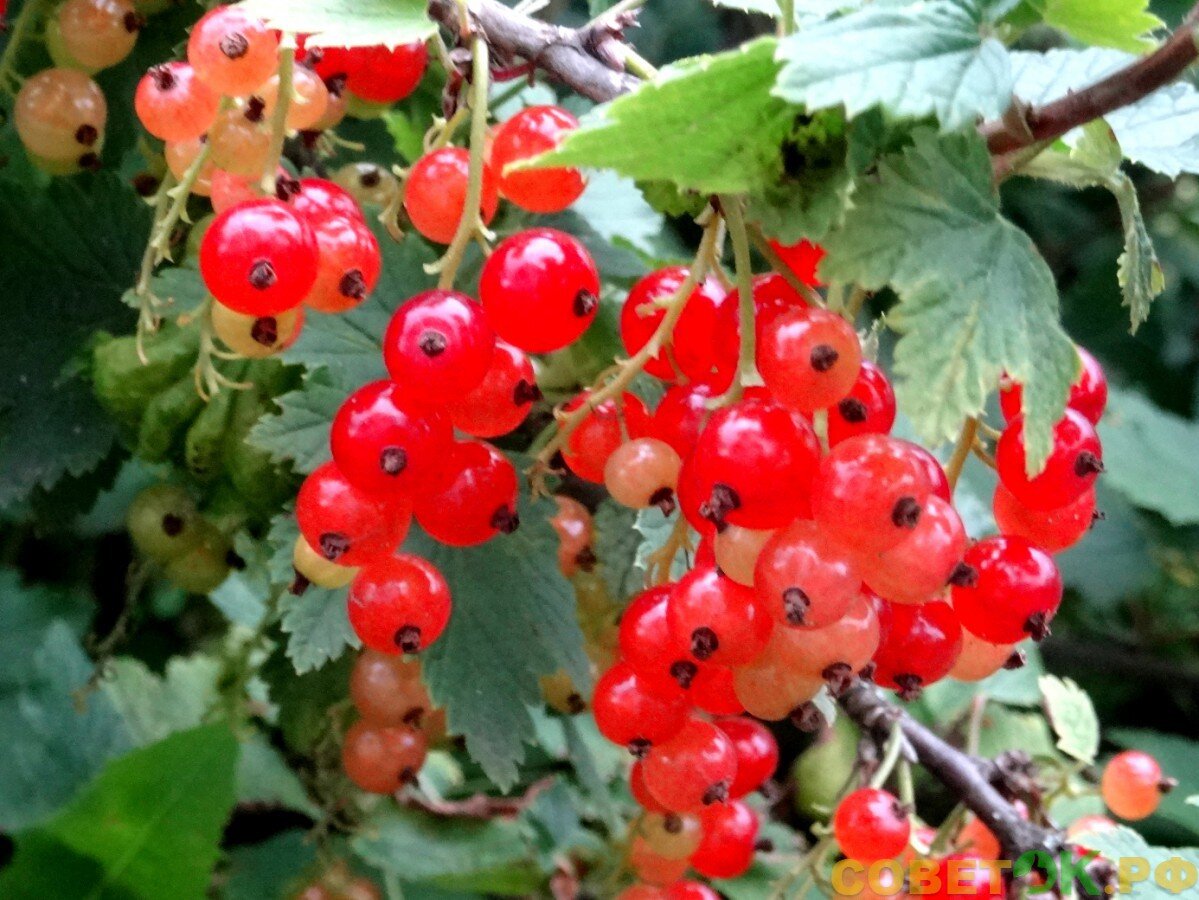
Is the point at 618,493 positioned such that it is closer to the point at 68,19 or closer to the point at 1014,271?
the point at 1014,271

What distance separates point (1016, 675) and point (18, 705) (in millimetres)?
953

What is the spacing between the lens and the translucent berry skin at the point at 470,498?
0.51m

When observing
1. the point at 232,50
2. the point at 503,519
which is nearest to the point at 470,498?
the point at 503,519

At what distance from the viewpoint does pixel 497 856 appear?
3.05 feet

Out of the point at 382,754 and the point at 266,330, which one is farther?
the point at 382,754

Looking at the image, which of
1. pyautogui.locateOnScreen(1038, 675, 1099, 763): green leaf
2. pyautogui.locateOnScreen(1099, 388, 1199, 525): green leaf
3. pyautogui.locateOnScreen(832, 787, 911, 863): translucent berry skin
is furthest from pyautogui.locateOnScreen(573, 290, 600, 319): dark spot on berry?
pyautogui.locateOnScreen(1099, 388, 1199, 525): green leaf

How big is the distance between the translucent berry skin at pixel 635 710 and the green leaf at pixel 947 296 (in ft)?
0.59

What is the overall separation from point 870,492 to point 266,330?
29 centimetres

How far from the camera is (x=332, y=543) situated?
0.49 meters

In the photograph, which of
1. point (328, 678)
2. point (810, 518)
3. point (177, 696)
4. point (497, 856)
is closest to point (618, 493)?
point (810, 518)

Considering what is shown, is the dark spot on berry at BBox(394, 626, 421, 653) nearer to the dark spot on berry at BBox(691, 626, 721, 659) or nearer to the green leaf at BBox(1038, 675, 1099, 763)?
the dark spot on berry at BBox(691, 626, 721, 659)

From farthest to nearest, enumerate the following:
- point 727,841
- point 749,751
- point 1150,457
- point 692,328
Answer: point 1150,457 → point 727,841 → point 749,751 → point 692,328

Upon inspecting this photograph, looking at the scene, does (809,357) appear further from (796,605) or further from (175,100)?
(175,100)

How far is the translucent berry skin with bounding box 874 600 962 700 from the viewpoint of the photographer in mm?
477
